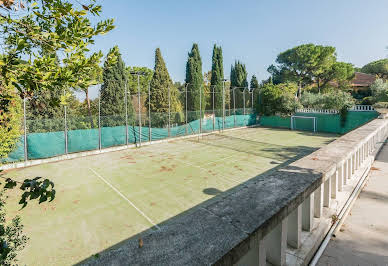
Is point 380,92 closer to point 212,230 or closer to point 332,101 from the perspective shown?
point 332,101

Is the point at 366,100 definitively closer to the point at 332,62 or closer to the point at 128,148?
the point at 332,62

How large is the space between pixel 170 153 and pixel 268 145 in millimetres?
7517

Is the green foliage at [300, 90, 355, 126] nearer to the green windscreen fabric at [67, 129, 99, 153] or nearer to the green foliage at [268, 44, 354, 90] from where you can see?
the green foliage at [268, 44, 354, 90]

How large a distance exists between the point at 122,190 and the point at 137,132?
893 centimetres

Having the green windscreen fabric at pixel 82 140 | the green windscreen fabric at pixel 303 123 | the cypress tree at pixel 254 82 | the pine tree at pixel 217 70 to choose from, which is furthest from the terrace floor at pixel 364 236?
the cypress tree at pixel 254 82

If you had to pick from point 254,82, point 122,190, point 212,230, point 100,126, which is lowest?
point 122,190

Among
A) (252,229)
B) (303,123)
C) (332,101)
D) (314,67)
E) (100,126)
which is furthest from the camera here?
(314,67)

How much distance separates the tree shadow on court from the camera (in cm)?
110

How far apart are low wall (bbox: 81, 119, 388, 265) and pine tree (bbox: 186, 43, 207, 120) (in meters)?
28.0

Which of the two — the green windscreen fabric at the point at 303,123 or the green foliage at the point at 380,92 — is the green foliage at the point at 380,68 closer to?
the green foliage at the point at 380,92

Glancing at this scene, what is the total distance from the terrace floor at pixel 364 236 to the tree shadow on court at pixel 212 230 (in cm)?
71

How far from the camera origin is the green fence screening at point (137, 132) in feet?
42.3

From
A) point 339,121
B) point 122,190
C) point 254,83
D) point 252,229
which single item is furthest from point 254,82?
point 252,229

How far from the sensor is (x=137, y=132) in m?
17.2
